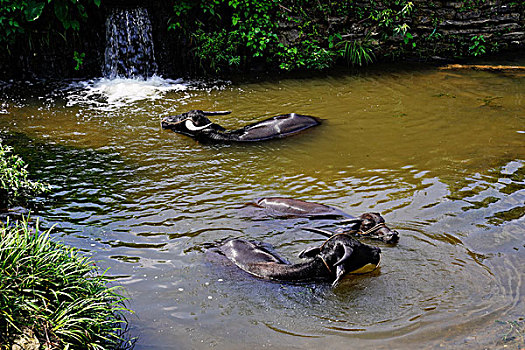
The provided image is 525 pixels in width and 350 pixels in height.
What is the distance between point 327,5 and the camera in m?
12.0

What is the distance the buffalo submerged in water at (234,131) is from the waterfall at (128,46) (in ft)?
11.7

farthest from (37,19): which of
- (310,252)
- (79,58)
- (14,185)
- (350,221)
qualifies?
(310,252)

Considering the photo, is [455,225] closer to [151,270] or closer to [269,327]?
[269,327]

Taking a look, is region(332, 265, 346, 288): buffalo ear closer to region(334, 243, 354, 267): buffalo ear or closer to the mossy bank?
region(334, 243, 354, 267): buffalo ear

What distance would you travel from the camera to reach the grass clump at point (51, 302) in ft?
11.1

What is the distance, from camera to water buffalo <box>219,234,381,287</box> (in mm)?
4426

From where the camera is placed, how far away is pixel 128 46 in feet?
38.1

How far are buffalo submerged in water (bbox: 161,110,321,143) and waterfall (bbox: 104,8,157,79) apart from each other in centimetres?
357

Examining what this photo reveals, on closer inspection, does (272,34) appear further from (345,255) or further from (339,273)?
(339,273)

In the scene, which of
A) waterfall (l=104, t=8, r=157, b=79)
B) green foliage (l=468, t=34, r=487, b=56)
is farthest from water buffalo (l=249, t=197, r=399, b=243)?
green foliage (l=468, t=34, r=487, b=56)

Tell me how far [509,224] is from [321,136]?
331 centimetres

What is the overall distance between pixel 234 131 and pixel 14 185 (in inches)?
125

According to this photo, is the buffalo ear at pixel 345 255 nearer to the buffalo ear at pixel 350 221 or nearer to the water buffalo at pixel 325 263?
the water buffalo at pixel 325 263

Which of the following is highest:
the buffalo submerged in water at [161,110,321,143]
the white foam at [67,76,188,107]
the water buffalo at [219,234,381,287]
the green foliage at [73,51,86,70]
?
the green foliage at [73,51,86,70]
